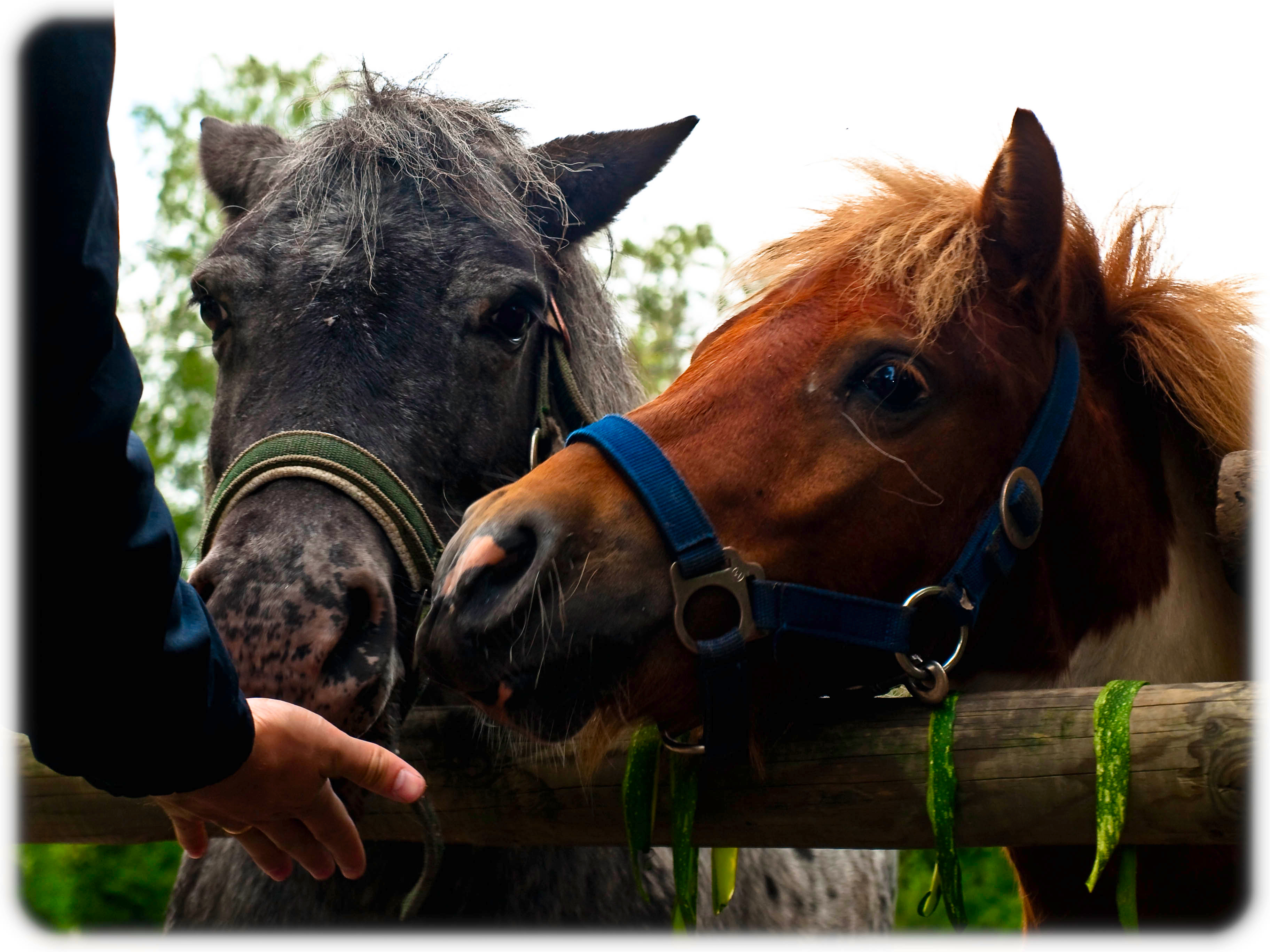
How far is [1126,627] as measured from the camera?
6.82 ft

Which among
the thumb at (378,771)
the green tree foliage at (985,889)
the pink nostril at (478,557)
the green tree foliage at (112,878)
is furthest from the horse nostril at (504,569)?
the green tree foliage at (112,878)

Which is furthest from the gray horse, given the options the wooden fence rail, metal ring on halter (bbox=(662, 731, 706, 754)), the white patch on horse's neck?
the white patch on horse's neck

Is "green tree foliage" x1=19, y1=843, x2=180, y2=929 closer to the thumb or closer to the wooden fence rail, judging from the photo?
the wooden fence rail

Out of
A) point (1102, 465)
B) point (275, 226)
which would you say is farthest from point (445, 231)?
point (1102, 465)

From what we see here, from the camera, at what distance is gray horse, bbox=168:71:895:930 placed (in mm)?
2088

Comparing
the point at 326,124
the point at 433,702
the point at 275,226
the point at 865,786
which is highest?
the point at 326,124

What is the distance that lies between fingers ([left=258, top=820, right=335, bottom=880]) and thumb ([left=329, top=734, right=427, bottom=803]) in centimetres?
14

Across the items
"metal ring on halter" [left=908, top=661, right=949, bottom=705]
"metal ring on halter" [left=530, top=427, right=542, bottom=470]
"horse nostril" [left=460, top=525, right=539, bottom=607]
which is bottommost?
"metal ring on halter" [left=908, top=661, right=949, bottom=705]

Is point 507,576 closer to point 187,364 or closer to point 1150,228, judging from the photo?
point 1150,228

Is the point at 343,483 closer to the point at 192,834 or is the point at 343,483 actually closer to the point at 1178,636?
the point at 192,834

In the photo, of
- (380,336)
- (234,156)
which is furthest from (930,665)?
(234,156)

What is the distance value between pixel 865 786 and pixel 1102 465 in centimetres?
81

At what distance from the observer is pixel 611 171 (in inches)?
126

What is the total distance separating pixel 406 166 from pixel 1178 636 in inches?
85.3
